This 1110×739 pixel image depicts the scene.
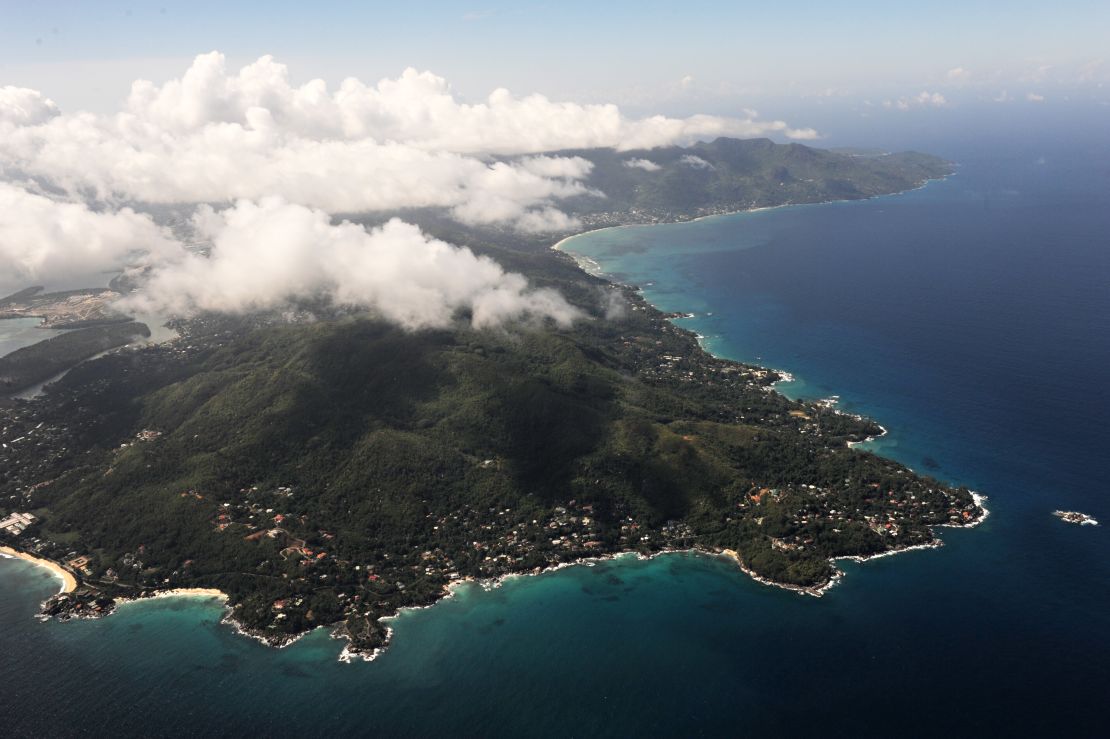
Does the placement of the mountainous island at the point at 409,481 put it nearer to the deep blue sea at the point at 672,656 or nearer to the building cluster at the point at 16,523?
the building cluster at the point at 16,523

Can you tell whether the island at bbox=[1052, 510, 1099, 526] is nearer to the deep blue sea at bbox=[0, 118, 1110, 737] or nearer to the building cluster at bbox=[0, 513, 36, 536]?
the deep blue sea at bbox=[0, 118, 1110, 737]

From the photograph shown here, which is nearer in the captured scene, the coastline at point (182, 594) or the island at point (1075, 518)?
the coastline at point (182, 594)

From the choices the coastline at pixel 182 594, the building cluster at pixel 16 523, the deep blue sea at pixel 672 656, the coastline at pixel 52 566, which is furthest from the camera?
the building cluster at pixel 16 523

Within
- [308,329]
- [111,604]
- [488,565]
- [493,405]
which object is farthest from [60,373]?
[488,565]

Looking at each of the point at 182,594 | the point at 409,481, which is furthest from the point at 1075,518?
the point at 182,594

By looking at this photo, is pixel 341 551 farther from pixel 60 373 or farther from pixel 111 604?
pixel 60 373

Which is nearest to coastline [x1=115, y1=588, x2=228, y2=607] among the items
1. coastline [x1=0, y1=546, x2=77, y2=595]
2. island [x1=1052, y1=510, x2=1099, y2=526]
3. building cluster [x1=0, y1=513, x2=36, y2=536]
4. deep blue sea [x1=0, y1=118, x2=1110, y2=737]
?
deep blue sea [x1=0, y1=118, x2=1110, y2=737]

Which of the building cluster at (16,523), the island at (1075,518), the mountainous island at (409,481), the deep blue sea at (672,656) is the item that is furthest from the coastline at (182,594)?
the island at (1075,518)
